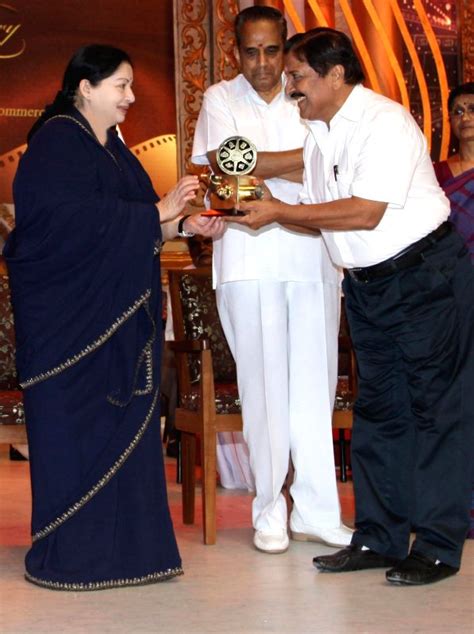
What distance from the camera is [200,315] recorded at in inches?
191

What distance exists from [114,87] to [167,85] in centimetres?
500

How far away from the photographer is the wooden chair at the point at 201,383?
4.33 metres

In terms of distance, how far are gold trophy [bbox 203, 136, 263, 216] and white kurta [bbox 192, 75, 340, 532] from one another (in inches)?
13.8

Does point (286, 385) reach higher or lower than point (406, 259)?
lower

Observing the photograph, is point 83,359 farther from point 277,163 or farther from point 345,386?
point 345,386

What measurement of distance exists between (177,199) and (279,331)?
79 centimetres

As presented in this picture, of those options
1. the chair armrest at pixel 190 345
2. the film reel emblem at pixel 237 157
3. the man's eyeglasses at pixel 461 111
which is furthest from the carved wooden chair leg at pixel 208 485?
the man's eyeglasses at pixel 461 111

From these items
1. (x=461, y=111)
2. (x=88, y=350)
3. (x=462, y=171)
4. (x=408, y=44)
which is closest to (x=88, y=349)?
(x=88, y=350)

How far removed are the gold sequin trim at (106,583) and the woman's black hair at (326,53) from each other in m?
1.59

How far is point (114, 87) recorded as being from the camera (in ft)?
11.9

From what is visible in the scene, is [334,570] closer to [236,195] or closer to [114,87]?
[236,195]

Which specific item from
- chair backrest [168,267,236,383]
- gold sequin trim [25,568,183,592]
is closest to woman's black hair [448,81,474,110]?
chair backrest [168,267,236,383]

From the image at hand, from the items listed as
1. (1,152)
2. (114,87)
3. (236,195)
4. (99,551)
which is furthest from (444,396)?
(1,152)

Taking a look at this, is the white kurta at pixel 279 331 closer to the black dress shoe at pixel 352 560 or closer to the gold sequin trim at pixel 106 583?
the black dress shoe at pixel 352 560
